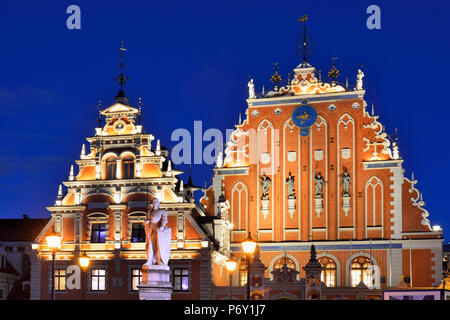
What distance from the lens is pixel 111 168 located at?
4303 cm

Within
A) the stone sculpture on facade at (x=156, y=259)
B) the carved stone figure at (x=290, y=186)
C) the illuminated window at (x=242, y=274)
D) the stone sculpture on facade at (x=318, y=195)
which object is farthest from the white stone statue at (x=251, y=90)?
the stone sculpture on facade at (x=156, y=259)

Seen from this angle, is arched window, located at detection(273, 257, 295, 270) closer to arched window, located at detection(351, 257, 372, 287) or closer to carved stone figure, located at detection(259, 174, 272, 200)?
arched window, located at detection(351, 257, 372, 287)

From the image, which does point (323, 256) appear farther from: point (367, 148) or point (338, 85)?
point (338, 85)

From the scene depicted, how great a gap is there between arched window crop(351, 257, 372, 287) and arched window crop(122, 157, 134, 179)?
47.8 ft

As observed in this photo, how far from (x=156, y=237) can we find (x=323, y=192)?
2363 cm

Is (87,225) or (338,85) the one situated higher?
(338,85)

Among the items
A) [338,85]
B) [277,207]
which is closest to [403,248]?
[277,207]

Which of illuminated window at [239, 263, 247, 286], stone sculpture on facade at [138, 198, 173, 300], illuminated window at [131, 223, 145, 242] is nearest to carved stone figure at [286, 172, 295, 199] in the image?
illuminated window at [239, 263, 247, 286]

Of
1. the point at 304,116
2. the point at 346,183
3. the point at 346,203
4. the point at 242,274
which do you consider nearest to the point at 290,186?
the point at 346,183

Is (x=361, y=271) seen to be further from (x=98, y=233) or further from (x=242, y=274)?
(x=98, y=233)

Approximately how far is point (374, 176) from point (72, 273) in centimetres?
1924

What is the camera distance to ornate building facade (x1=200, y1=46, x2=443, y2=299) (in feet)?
137

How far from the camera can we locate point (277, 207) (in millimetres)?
44094
